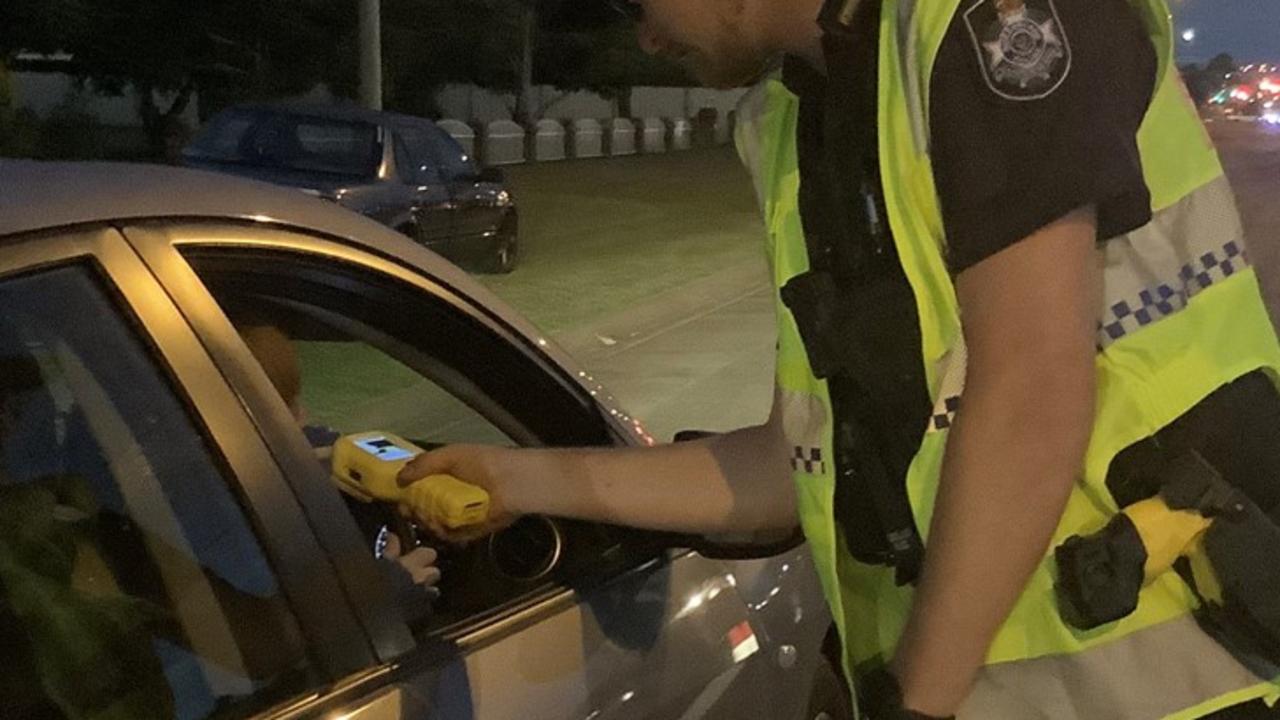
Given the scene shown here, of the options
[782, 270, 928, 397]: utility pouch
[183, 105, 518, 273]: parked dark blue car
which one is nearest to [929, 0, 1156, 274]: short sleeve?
[782, 270, 928, 397]: utility pouch

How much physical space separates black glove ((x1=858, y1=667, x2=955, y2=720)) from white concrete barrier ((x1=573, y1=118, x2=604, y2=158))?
34140mm

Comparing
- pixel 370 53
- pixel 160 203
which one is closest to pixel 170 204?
pixel 160 203

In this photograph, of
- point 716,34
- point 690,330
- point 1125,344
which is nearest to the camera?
point 1125,344

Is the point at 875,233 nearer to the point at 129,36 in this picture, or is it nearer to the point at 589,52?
the point at 129,36

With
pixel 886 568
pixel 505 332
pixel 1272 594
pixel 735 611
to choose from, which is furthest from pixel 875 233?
pixel 735 611

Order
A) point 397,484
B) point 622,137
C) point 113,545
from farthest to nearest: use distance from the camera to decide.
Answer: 1. point 622,137
2. point 397,484
3. point 113,545

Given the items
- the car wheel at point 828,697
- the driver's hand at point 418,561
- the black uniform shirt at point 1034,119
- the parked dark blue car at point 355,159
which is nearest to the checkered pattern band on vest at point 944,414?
the black uniform shirt at point 1034,119

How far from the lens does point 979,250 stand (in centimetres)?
138

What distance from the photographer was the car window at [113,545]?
5.86ft

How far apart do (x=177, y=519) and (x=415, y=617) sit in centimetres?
40

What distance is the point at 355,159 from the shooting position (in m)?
12.2

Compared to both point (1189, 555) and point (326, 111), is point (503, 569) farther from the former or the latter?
point (326, 111)

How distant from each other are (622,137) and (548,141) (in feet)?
13.1

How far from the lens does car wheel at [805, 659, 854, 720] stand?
9.93 ft
